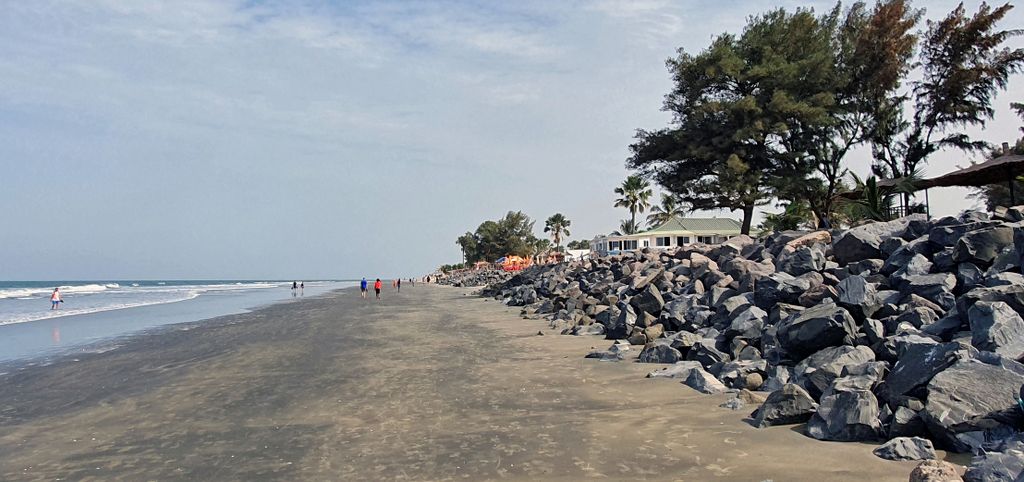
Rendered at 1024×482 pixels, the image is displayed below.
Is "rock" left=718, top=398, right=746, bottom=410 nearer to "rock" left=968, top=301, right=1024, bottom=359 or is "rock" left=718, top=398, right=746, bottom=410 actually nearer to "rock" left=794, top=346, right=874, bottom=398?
"rock" left=794, top=346, right=874, bottom=398

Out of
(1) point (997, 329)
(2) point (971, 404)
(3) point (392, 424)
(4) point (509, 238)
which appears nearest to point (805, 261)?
(1) point (997, 329)

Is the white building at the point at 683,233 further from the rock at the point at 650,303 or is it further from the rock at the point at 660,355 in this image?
the rock at the point at 660,355

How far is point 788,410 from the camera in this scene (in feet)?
19.3

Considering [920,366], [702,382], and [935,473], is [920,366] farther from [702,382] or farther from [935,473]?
[702,382]

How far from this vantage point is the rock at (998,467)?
12.5 ft

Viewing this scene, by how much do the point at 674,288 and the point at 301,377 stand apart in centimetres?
890

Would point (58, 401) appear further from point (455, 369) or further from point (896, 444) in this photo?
point (896, 444)

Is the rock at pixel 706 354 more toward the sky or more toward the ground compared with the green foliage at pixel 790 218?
more toward the ground

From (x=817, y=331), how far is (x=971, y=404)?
2739 mm

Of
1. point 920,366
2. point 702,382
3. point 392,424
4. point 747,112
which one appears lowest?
point 392,424

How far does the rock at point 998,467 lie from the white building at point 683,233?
48062 millimetres

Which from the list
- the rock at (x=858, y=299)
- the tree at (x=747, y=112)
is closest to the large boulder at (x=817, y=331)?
the rock at (x=858, y=299)

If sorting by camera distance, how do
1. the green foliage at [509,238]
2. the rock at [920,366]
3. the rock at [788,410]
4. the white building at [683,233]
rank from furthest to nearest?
1. the green foliage at [509,238]
2. the white building at [683,233]
3. the rock at [788,410]
4. the rock at [920,366]

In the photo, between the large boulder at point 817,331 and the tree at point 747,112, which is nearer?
the large boulder at point 817,331
